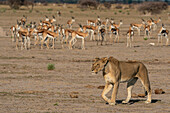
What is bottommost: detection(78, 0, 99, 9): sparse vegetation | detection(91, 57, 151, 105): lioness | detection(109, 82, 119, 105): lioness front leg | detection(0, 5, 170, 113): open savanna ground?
detection(0, 5, 170, 113): open savanna ground

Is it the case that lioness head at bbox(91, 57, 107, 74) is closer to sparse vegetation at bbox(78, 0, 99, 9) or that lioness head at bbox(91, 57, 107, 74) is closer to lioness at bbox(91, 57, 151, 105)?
lioness at bbox(91, 57, 151, 105)

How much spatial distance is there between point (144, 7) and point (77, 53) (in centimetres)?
3985

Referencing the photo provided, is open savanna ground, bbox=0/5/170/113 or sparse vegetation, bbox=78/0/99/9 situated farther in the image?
sparse vegetation, bbox=78/0/99/9

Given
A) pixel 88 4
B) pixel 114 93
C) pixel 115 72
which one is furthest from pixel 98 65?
pixel 88 4

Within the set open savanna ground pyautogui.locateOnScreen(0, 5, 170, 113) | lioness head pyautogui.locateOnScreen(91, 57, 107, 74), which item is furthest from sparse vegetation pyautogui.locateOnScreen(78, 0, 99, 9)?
lioness head pyautogui.locateOnScreen(91, 57, 107, 74)

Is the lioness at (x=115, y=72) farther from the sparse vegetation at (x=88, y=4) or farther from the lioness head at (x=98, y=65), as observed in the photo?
the sparse vegetation at (x=88, y=4)

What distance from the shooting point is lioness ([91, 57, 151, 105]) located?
8312mm

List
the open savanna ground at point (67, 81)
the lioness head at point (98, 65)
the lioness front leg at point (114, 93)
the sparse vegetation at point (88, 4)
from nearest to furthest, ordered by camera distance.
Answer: the lioness head at point (98, 65) → the lioness front leg at point (114, 93) → the open savanna ground at point (67, 81) → the sparse vegetation at point (88, 4)

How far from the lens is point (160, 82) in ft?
44.0

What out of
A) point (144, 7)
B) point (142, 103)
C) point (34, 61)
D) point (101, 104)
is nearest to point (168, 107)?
point (142, 103)

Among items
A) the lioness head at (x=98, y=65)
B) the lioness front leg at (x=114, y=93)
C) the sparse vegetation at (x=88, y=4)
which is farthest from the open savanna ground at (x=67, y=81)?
the sparse vegetation at (x=88, y=4)

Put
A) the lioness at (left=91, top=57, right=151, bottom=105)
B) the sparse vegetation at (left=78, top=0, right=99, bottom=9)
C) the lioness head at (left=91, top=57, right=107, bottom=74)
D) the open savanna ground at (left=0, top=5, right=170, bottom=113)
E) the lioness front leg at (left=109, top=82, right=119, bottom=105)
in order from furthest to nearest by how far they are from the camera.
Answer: the sparse vegetation at (left=78, top=0, right=99, bottom=9) → the open savanna ground at (left=0, top=5, right=170, bottom=113) → the lioness front leg at (left=109, top=82, right=119, bottom=105) → the lioness at (left=91, top=57, right=151, bottom=105) → the lioness head at (left=91, top=57, right=107, bottom=74)

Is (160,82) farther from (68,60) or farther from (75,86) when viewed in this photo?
(68,60)

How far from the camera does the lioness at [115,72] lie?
8.31 meters
